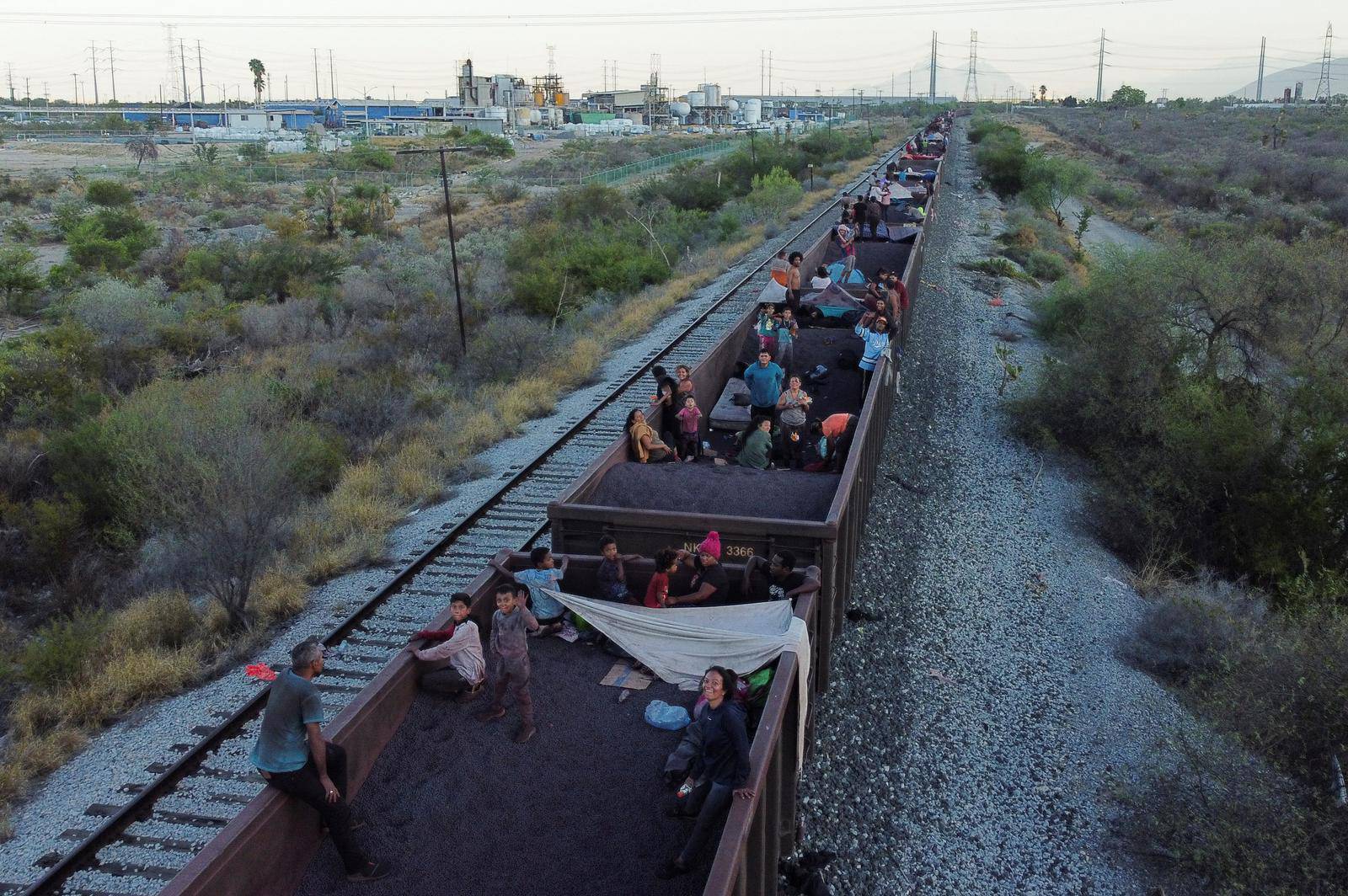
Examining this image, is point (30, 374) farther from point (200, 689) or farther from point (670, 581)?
point (670, 581)

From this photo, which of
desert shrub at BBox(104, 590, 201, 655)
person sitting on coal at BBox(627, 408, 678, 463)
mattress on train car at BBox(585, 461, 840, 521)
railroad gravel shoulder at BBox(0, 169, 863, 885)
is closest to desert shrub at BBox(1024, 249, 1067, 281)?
railroad gravel shoulder at BBox(0, 169, 863, 885)

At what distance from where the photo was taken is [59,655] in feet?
32.2

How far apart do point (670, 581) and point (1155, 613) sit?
5.65 metres

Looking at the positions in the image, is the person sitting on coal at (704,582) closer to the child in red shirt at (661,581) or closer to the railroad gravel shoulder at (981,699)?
the child in red shirt at (661,581)

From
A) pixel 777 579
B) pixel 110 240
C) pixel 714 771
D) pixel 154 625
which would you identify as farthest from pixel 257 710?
pixel 110 240

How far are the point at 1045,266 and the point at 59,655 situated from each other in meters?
29.9

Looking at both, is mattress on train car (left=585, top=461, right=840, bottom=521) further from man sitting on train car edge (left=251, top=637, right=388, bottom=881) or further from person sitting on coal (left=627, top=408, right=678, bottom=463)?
man sitting on train car edge (left=251, top=637, right=388, bottom=881)

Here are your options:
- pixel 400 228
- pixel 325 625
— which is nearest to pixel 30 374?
pixel 325 625

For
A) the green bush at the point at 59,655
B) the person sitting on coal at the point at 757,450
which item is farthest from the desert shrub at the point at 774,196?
the green bush at the point at 59,655

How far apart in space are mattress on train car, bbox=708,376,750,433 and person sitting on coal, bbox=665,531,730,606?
5.07 meters

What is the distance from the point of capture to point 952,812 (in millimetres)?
7590

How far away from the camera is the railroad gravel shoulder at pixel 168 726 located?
7.55m

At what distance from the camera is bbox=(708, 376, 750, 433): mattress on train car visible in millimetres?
13594

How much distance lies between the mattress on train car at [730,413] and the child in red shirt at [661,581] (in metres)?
5.26
